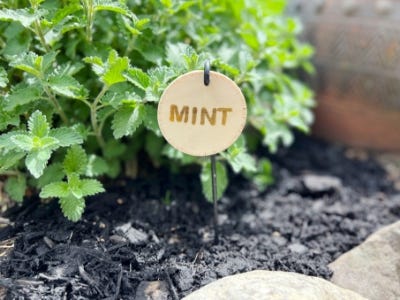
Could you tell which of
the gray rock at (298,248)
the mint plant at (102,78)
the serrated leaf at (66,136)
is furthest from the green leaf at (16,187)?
the gray rock at (298,248)

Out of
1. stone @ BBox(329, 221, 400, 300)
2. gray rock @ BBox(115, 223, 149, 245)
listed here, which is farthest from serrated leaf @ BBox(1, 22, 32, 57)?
stone @ BBox(329, 221, 400, 300)

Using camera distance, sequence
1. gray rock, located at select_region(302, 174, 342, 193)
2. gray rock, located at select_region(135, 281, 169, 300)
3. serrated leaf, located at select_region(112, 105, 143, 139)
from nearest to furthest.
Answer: gray rock, located at select_region(135, 281, 169, 300)
serrated leaf, located at select_region(112, 105, 143, 139)
gray rock, located at select_region(302, 174, 342, 193)

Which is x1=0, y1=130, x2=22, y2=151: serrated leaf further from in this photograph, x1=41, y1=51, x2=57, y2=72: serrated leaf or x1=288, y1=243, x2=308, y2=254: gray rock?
x1=288, y1=243, x2=308, y2=254: gray rock

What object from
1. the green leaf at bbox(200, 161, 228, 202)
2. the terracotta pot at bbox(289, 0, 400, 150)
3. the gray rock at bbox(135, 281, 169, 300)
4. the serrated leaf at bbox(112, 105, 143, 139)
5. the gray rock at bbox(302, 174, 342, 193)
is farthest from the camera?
the terracotta pot at bbox(289, 0, 400, 150)

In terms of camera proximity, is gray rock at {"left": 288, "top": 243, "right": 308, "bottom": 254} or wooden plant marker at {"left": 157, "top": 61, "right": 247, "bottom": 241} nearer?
wooden plant marker at {"left": 157, "top": 61, "right": 247, "bottom": 241}

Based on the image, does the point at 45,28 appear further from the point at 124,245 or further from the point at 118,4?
the point at 124,245

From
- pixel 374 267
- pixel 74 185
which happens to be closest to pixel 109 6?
pixel 74 185

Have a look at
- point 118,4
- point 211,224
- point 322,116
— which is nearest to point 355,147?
point 322,116
